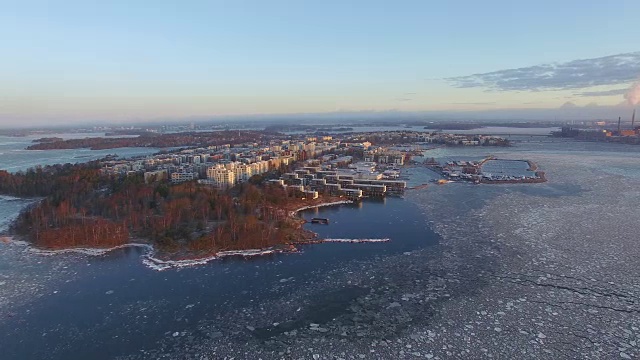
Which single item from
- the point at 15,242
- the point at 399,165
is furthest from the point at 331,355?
the point at 399,165

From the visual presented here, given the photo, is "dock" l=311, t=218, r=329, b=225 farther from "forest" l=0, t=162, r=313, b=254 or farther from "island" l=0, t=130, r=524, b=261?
"forest" l=0, t=162, r=313, b=254

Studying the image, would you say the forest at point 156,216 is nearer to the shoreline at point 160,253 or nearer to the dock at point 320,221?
the shoreline at point 160,253

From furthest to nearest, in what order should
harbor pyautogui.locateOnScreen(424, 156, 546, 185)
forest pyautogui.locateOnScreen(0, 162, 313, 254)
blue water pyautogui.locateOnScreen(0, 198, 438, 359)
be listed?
harbor pyautogui.locateOnScreen(424, 156, 546, 185)
forest pyautogui.locateOnScreen(0, 162, 313, 254)
blue water pyautogui.locateOnScreen(0, 198, 438, 359)

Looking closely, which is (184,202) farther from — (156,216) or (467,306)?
(467,306)

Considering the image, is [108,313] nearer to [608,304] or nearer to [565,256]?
[608,304]

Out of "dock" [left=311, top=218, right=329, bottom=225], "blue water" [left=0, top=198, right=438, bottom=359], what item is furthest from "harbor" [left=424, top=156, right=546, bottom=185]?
"blue water" [left=0, top=198, right=438, bottom=359]
